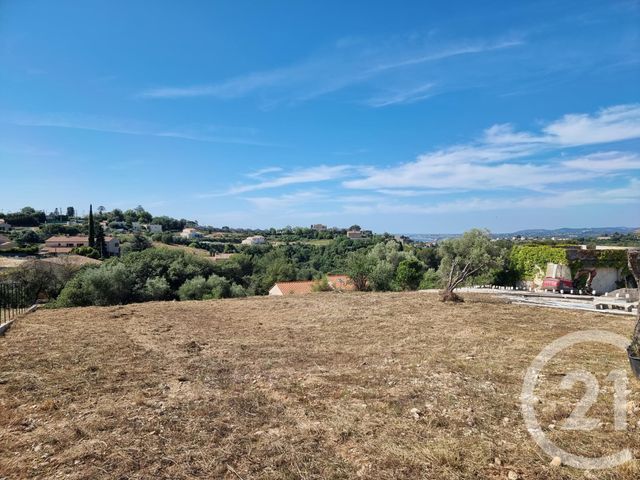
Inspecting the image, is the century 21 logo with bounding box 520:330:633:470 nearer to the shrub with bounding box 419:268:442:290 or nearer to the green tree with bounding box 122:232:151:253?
the shrub with bounding box 419:268:442:290

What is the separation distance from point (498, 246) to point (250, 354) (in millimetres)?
18278

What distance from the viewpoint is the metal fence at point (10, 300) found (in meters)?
10.2

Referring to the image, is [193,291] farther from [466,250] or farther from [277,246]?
[277,246]

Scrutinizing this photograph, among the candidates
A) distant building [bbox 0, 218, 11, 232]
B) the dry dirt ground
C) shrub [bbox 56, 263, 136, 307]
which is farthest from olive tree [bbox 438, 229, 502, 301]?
distant building [bbox 0, 218, 11, 232]

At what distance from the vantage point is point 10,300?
11.0m

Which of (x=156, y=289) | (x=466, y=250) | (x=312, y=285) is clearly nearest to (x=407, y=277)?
(x=466, y=250)

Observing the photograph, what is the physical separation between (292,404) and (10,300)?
1112cm

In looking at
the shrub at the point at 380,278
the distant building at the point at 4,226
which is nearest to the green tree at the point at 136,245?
the distant building at the point at 4,226

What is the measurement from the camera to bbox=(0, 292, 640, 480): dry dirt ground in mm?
3111

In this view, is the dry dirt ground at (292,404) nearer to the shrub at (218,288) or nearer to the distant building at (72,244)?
the shrub at (218,288)

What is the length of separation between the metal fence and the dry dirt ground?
2.18 metres

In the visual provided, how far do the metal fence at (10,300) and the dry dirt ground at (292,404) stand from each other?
85.7 inches

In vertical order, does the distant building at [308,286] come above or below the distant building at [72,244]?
below

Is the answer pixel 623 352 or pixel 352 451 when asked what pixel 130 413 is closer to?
pixel 352 451
